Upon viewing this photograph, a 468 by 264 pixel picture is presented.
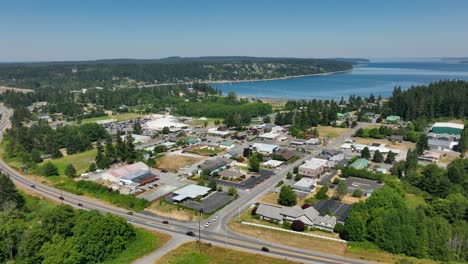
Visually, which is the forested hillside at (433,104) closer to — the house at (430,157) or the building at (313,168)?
the house at (430,157)

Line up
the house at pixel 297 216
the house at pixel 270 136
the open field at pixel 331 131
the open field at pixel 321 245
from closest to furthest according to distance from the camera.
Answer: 1. the open field at pixel 321 245
2. the house at pixel 297 216
3. the house at pixel 270 136
4. the open field at pixel 331 131

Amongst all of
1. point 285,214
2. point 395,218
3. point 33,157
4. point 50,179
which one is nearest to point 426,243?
point 395,218

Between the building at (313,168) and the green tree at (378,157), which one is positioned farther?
the green tree at (378,157)

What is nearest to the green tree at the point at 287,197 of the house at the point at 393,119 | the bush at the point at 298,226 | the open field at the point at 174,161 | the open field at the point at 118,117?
the bush at the point at 298,226

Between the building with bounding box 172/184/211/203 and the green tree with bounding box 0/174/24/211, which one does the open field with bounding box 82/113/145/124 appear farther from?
the building with bounding box 172/184/211/203

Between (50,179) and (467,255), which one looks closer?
(467,255)

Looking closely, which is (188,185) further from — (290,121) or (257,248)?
(290,121)
